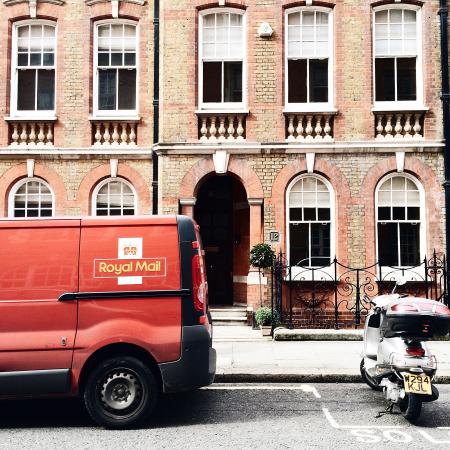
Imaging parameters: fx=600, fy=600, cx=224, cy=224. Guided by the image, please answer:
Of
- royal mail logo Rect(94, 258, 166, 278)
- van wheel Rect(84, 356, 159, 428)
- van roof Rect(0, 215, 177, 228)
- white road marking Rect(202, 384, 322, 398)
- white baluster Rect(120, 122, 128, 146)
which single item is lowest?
white road marking Rect(202, 384, 322, 398)

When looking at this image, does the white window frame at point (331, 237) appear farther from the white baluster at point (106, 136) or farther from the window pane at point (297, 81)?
the white baluster at point (106, 136)

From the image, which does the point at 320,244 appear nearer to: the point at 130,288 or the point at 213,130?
the point at 213,130

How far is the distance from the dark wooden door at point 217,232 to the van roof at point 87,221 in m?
8.66

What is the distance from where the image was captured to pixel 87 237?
644cm

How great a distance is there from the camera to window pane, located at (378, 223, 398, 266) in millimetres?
13797

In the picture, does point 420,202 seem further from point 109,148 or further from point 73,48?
point 73,48

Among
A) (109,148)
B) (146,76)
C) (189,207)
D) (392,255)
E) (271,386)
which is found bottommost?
(271,386)

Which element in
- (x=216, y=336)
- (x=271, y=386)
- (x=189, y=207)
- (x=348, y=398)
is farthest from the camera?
(x=189, y=207)

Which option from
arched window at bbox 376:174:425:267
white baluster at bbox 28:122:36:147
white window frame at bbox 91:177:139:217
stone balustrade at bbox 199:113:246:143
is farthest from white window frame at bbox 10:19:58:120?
arched window at bbox 376:174:425:267

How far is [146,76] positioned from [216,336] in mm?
6485

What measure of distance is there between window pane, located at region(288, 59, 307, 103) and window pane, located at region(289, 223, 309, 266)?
300cm

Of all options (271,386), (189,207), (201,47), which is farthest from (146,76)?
(271,386)

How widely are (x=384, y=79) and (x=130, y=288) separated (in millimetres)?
10010

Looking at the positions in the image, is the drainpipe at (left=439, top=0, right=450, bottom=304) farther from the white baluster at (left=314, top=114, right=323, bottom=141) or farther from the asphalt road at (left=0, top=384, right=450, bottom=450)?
the asphalt road at (left=0, top=384, right=450, bottom=450)
